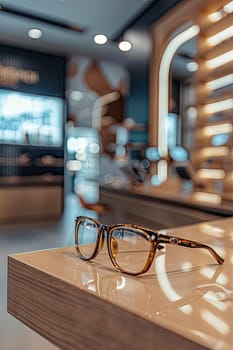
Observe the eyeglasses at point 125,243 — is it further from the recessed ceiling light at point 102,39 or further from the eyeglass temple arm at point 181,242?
the recessed ceiling light at point 102,39

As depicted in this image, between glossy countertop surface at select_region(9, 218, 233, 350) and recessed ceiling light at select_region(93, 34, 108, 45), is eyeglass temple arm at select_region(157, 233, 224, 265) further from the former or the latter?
recessed ceiling light at select_region(93, 34, 108, 45)

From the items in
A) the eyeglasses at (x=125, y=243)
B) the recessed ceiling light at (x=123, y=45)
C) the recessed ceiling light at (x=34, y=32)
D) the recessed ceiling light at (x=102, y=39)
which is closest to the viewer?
the eyeglasses at (x=125, y=243)

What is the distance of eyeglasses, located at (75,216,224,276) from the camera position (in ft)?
1.99

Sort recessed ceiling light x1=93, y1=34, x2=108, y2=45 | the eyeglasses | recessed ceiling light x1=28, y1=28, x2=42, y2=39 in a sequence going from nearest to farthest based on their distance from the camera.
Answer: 1. the eyeglasses
2. recessed ceiling light x1=93, y1=34, x2=108, y2=45
3. recessed ceiling light x1=28, y1=28, x2=42, y2=39

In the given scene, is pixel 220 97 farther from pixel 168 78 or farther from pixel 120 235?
pixel 120 235

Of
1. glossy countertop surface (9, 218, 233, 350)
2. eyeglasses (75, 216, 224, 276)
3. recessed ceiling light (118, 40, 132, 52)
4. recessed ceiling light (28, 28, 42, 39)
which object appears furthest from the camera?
recessed ceiling light (28, 28, 42, 39)

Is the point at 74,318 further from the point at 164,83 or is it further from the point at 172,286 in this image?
the point at 164,83

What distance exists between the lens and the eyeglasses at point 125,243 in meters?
0.61

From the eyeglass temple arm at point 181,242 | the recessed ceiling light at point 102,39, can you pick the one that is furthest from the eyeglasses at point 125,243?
the recessed ceiling light at point 102,39

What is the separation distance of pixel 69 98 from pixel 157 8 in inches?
144

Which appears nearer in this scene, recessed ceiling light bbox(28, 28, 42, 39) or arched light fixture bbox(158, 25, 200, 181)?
recessed ceiling light bbox(28, 28, 42, 39)

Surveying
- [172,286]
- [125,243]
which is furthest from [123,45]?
[172,286]

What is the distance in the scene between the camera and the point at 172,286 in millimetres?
555

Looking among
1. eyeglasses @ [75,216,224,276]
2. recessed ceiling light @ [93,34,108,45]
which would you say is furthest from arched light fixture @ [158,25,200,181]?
eyeglasses @ [75,216,224,276]
